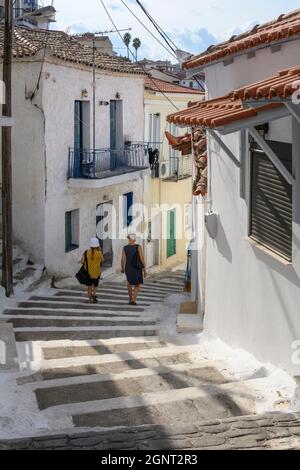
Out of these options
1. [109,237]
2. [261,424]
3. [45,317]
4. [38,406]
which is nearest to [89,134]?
[109,237]

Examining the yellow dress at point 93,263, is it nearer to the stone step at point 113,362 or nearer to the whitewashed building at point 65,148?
the whitewashed building at point 65,148

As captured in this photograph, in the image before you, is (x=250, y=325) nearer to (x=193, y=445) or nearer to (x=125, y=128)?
(x=193, y=445)

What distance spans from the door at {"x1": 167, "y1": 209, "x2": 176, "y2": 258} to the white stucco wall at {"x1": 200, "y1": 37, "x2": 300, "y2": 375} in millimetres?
15108

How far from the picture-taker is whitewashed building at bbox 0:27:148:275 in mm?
16219

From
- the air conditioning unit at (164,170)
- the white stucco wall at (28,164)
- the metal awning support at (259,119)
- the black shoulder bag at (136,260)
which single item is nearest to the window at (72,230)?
the white stucco wall at (28,164)

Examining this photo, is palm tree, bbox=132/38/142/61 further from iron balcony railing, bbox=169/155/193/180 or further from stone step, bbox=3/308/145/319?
stone step, bbox=3/308/145/319

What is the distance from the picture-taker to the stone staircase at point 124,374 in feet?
20.5

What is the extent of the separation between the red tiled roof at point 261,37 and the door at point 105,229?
28.6 feet

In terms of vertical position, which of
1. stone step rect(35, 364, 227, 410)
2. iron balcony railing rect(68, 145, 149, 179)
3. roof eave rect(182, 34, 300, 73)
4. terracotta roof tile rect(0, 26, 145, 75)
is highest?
terracotta roof tile rect(0, 26, 145, 75)

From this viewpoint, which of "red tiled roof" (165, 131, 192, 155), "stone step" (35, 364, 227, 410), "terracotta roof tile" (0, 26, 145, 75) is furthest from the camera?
"terracotta roof tile" (0, 26, 145, 75)

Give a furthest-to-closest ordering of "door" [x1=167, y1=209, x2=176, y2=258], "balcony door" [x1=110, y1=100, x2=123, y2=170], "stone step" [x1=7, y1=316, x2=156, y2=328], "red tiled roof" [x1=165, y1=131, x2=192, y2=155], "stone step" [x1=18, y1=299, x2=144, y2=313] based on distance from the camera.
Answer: "door" [x1=167, y1=209, x2=176, y2=258] < "balcony door" [x1=110, y1=100, x2=123, y2=170] < "red tiled roof" [x1=165, y1=131, x2=192, y2=155] < "stone step" [x1=18, y1=299, x2=144, y2=313] < "stone step" [x1=7, y1=316, x2=156, y2=328]

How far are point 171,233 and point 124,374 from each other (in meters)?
18.9

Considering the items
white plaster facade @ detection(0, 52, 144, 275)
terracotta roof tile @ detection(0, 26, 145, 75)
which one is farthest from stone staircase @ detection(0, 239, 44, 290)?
terracotta roof tile @ detection(0, 26, 145, 75)
